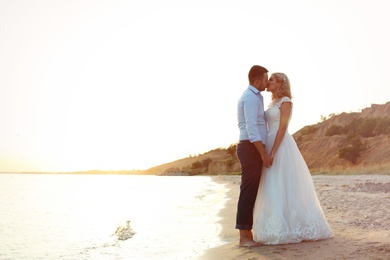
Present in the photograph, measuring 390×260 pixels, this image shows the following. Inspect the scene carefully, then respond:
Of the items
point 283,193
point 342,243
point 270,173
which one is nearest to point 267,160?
point 270,173

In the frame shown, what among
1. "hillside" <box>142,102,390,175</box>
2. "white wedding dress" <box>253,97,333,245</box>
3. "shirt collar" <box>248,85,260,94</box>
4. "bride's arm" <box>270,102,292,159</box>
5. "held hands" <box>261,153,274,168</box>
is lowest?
"white wedding dress" <box>253,97,333,245</box>

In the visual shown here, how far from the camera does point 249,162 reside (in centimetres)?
597

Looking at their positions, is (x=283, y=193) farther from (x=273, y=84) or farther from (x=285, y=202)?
(x=273, y=84)

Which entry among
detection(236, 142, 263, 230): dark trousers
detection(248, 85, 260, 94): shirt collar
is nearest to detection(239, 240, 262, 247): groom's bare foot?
detection(236, 142, 263, 230): dark trousers

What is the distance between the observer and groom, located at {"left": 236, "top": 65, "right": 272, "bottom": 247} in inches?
231

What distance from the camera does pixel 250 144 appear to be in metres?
5.99

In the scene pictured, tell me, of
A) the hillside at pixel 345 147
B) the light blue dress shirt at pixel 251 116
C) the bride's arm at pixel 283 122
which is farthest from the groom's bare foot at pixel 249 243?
the hillside at pixel 345 147

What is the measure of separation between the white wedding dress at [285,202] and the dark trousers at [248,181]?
0.27 feet

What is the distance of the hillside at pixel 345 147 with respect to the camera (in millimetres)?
40812

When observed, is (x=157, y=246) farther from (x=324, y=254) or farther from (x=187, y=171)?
(x=187, y=171)

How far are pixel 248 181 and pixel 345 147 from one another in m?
42.0

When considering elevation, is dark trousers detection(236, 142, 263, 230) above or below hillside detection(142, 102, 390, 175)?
below

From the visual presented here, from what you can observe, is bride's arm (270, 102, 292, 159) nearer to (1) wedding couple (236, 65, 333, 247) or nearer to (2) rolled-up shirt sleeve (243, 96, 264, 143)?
(1) wedding couple (236, 65, 333, 247)

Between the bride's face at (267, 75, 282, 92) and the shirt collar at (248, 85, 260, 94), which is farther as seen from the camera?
the bride's face at (267, 75, 282, 92)
